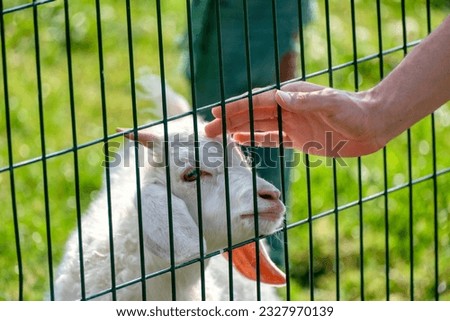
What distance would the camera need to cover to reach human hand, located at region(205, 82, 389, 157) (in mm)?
2320

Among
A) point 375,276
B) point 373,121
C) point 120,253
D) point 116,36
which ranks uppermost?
point 116,36

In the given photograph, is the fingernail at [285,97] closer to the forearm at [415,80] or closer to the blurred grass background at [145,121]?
the forearm at [415,80]

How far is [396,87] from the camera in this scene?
234 centimetres

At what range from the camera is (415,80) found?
2.34m

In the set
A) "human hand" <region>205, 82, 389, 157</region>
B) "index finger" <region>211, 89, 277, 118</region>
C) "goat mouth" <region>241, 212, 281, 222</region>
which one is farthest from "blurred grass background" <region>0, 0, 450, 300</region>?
"index finger" <region>211, 89, 277, 118</region>

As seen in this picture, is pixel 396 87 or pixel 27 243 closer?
pixel 396 87

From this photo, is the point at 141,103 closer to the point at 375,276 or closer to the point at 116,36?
the point at 375,276

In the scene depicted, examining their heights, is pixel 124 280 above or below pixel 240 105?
below

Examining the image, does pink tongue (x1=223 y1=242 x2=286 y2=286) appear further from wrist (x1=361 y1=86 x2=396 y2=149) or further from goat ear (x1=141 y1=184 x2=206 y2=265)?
wrist (x1=361 y1=86 x2=396 y2=149)

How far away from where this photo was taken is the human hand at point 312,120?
2.32 metres

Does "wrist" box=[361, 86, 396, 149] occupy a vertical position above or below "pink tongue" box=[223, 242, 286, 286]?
above

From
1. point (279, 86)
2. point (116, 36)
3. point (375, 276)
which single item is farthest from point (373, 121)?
point (116, 36)

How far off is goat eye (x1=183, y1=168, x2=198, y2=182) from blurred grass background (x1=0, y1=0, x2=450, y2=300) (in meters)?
0.39

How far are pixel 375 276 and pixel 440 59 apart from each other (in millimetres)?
1902
